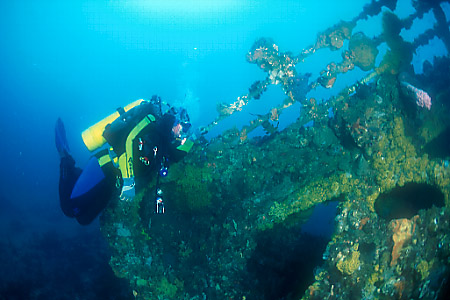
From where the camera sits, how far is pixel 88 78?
363 feet

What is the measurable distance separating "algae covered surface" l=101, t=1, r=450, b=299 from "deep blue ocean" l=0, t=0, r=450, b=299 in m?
5.75

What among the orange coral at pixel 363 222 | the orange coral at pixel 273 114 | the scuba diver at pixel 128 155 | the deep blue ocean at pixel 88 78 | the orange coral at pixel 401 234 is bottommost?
the orange coral at pixel 401 234

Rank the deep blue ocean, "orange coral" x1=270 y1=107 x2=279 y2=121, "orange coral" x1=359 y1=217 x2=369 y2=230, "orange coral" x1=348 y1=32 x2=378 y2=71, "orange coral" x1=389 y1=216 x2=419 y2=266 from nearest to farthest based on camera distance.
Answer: "orange coral" x1=389 y1=216 x2=419 y2=266, "orange coral" x1=359 y1=217 x2=369 y2=230, "orange coral" x1=270 y1=107 x2=279 y2=121, "orange coral" x1=348 y1=32 x2=378 y2=71, the deep blue ocean

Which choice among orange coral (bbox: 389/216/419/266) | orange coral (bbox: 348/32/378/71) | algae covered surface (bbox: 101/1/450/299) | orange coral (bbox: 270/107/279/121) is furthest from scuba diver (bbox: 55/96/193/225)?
orange coral (bbox: 348/32/378/71)

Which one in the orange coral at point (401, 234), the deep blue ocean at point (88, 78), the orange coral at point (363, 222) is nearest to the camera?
the orange coral at point (401, 234)

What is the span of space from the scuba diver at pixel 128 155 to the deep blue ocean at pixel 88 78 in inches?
214

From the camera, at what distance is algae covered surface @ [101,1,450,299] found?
3146 mm

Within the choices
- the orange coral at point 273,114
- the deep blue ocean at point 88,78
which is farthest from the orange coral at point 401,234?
the deep blue ocean at point 88,78

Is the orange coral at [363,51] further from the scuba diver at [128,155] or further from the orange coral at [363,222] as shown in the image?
the scuba diver at [128,155]

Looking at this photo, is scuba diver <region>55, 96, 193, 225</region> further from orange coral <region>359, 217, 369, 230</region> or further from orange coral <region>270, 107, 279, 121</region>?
orange coral <region>359, 217, 369, 230</region>

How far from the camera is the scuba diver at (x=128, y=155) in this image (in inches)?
132

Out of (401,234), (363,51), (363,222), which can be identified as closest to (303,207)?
(363,222)

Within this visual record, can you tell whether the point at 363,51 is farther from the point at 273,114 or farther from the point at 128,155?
the point at 128,155

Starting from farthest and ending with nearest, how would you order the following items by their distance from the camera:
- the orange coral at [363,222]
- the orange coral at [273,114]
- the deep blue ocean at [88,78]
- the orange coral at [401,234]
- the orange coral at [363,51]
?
1. the deep blue ocean at [88,78]
2. the orange coral at [363,51]
3. the orange coral at [273,114]
4. the orange coral at [363,222]
5. the orange coral at [401,234]
